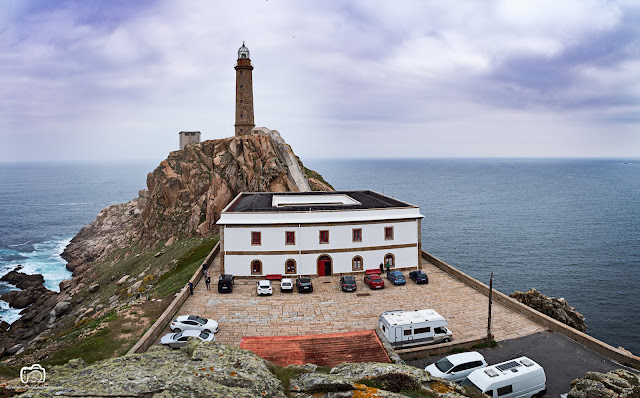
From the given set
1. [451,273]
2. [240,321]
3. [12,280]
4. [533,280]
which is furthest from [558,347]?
[12,280]

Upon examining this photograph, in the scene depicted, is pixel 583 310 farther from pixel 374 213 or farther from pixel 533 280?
pixel 374 213

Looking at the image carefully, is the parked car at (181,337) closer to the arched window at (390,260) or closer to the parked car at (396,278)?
the parked car at (396,278)

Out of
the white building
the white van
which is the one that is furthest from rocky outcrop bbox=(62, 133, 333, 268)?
the white van

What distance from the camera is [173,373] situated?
13766 millimetres

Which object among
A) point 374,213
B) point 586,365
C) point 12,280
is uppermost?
point 374,213

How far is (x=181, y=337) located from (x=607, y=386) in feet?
78.6

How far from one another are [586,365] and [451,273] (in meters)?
17.8

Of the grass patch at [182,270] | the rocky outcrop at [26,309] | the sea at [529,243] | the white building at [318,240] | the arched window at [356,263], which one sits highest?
the white building at [318,240]

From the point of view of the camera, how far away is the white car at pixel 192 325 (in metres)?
28.5

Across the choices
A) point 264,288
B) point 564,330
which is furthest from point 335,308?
point 564,330

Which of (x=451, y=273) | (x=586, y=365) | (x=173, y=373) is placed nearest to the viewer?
(x=173, y=373)

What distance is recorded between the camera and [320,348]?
26.7 meters

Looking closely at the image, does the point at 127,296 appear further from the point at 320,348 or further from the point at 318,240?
the point at 320,348

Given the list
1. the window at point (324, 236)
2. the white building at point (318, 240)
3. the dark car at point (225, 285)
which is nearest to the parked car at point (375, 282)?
the white building at point (318, 240)
